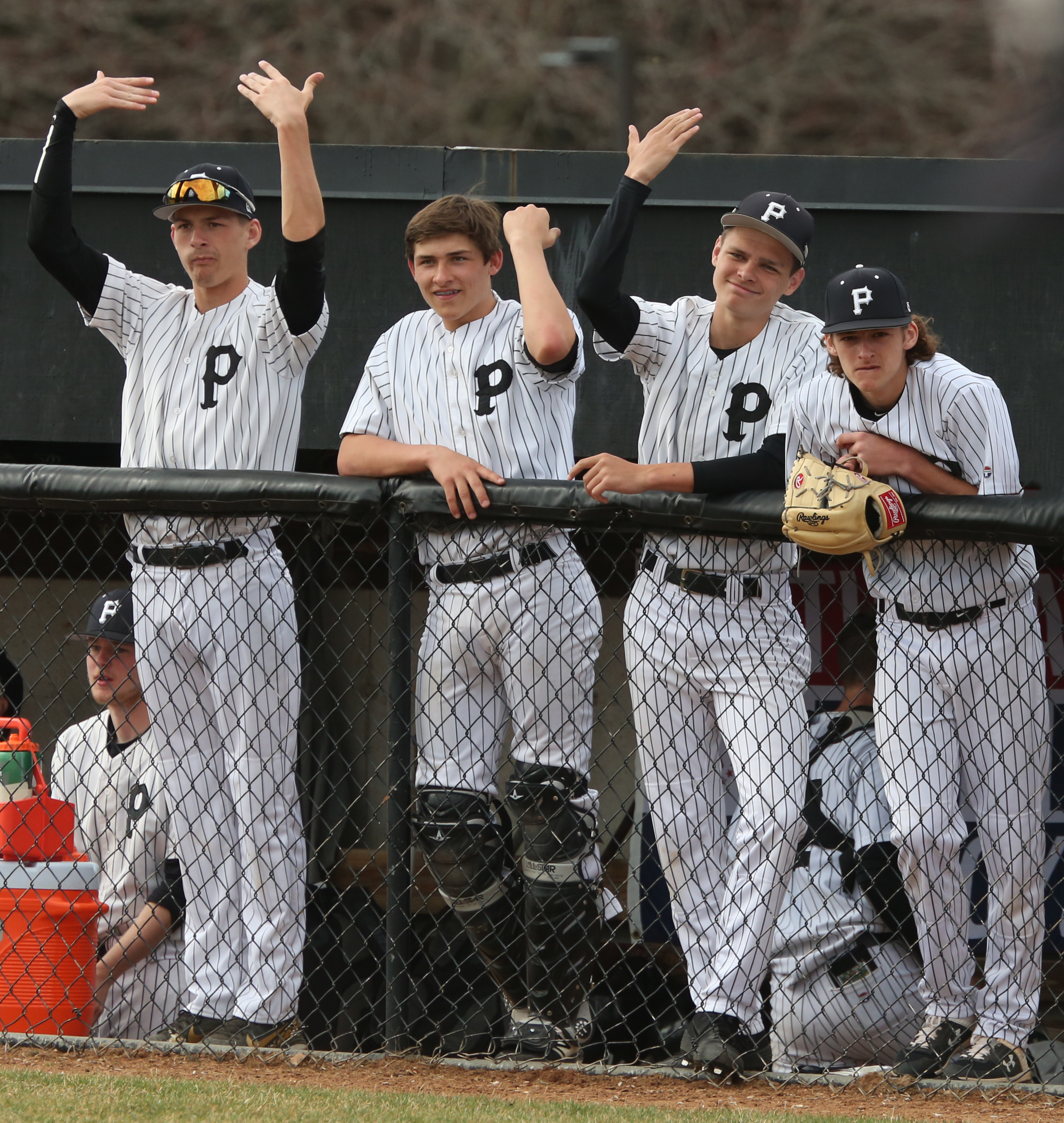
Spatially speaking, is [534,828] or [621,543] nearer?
[534,828]

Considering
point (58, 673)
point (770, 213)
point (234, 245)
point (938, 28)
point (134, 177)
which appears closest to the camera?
point (770, 213)

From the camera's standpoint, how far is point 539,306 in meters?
3.04

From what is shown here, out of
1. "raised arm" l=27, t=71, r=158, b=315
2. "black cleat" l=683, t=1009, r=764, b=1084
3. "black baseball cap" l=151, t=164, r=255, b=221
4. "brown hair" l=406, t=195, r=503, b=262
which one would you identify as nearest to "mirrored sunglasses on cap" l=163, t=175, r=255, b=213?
"black baseball cap" l=151, t=164, r=255, b=221

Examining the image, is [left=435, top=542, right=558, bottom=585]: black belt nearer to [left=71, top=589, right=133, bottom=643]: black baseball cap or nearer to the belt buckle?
the belt buckle

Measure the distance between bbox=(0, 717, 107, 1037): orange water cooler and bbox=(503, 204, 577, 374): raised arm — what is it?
143 cm

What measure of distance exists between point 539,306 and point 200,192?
0.85 metres

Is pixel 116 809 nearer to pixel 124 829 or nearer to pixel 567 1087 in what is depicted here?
pixel 124 829

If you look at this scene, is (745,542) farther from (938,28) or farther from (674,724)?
(938,28)

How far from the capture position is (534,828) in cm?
300

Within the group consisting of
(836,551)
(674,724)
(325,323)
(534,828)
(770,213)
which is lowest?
(534,828)

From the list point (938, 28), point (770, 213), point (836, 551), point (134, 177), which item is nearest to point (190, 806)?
point (836, 551)

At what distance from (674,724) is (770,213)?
3.56 ft

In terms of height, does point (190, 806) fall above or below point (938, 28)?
below

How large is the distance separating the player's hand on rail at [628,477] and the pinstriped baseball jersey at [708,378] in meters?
0.26
